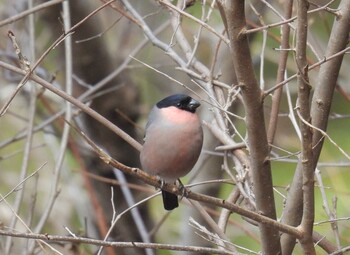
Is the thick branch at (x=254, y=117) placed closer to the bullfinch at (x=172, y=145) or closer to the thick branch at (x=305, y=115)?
the thick branch at (x=305, y=115)

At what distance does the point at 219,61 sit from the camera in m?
3.73

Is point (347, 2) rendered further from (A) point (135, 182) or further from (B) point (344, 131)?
(B) point (344, 131)

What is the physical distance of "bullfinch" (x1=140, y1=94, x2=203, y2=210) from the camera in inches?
104

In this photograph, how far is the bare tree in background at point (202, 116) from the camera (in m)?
2.01

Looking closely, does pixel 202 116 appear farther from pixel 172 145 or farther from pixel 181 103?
pixel 172 145

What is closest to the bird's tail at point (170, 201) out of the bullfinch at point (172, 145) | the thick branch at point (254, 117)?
the bullfinch at point (172, 145)

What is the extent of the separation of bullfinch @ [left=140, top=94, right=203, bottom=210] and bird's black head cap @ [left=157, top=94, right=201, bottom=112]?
1.5 inches

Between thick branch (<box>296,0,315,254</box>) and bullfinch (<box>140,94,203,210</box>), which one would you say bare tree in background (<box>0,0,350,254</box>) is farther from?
bullfinch (<box>140,94,203,210</box>)

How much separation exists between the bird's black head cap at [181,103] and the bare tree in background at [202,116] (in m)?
0.06

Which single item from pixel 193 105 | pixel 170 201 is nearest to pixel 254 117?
pixel 193 105

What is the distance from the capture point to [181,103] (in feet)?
9.20

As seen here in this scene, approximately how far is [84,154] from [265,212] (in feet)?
7.84

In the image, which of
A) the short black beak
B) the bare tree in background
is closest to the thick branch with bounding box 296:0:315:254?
the bare tree in background

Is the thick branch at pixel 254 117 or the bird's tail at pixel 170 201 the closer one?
the thick branch at pixel 254 117
